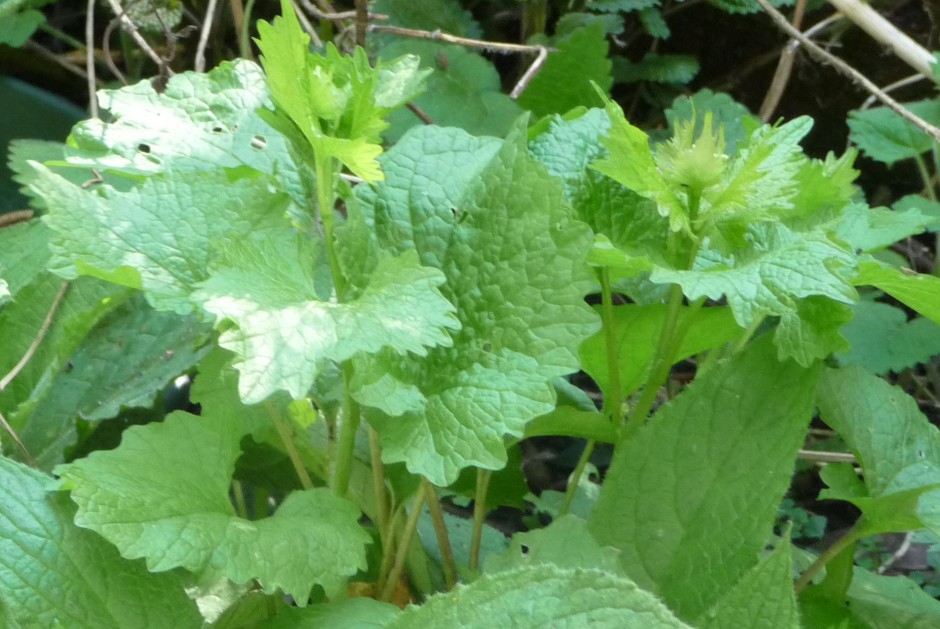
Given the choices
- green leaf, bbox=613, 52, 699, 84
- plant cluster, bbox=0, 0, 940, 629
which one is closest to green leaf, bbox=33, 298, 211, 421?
plant cluster, bbox=0, 0, 940, 629

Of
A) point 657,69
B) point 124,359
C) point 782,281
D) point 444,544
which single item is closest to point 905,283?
point 782,281

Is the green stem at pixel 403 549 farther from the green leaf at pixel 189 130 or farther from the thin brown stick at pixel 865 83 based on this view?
the thin brown stick at pixel 865 83

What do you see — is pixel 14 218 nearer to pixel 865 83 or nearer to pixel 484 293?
pixel 484 293

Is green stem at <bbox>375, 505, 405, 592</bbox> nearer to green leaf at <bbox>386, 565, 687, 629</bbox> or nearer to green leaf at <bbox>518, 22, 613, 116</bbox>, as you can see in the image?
green leaf at <bbox>386, 565, 687, 629</bbox>

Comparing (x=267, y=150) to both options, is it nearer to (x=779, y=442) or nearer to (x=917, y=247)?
(x=779, y=442)

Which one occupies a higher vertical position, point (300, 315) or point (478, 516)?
point (300, 315)

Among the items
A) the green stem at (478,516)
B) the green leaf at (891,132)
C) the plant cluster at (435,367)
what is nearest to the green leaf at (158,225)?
the plant cluster at (435,367)
